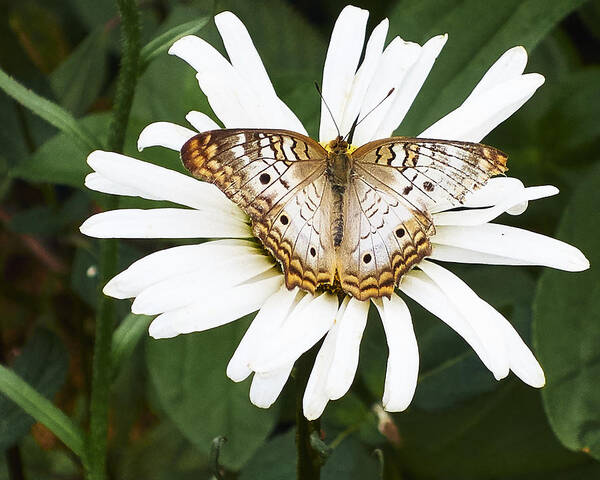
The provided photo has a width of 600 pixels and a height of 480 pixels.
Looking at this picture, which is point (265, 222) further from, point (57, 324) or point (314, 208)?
point (57, 324)

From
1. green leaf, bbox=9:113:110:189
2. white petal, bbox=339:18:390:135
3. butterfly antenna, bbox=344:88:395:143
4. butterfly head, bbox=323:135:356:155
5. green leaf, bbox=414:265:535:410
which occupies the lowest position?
green leaf, bbox=414:265:535:410

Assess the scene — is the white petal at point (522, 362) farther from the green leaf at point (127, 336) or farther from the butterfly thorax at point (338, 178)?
the green leaf at point (127, 336)

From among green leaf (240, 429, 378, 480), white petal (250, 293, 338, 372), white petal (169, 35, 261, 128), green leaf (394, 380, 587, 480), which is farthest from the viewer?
green leaf (394, 380, 587, 480)

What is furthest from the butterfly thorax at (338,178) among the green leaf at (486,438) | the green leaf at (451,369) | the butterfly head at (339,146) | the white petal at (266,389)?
the green leaf at (486,438)

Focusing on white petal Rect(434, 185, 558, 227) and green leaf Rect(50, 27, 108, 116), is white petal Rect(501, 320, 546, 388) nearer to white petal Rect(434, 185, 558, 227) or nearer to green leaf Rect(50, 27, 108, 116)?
white petal Rect(434, 185, 558, 227)

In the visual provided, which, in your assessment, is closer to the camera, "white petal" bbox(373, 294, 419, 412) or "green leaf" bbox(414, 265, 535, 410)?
"white petal" bbox(373, 294, 419, 412)

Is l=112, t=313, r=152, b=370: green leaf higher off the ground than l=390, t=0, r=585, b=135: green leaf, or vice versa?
l=390, t=0, r=585, b=135: green leaf

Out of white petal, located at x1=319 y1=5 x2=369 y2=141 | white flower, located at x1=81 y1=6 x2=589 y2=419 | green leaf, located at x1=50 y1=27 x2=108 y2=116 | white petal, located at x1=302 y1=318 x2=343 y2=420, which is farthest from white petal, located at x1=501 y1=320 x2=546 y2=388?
green leaf, located at x1=50 y1=27 x2=108 y2=116
